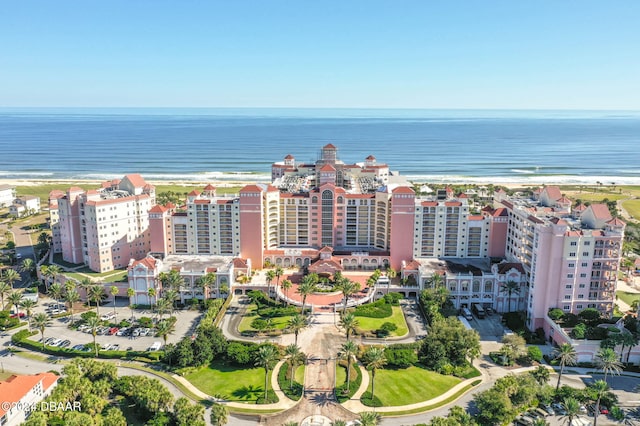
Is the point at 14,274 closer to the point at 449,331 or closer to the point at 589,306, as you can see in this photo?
the point at 449,331

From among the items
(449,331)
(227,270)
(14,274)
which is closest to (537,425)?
(449,331)

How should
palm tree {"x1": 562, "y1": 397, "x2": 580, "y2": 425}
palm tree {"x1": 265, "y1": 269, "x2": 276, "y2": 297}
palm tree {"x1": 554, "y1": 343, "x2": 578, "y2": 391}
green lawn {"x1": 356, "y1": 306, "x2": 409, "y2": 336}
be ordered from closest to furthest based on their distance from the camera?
palm tree {"x1": 562, "y1": 397, "x2": 580, "y2": 425} → palm tree {"x1": 554, "y1": 343, "x2": 578, "y2": 391} → green lawn {"x1": 356, "y1": 306, "x2": 409, "y2": 336} → palm tree {"x1": 265, "y1": 269, "x2": 276, "y2": 297}

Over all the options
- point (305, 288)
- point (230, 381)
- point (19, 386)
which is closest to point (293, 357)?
point (230, 381)

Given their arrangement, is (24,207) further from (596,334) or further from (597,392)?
(597,392)

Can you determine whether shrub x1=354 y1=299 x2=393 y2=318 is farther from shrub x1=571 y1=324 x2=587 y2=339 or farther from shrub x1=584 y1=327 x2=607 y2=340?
shrub x1=584 y1=327 x2=607 y2=340

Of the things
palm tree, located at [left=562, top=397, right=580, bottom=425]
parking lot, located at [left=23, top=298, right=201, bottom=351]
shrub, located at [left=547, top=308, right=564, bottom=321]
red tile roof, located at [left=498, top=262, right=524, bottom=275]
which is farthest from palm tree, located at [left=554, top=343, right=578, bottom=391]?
parking lot, located at [left=23, top=298, right=201, bottom=351]

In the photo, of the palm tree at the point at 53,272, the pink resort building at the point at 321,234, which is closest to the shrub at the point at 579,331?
the pink resort building at the point at 321,234
